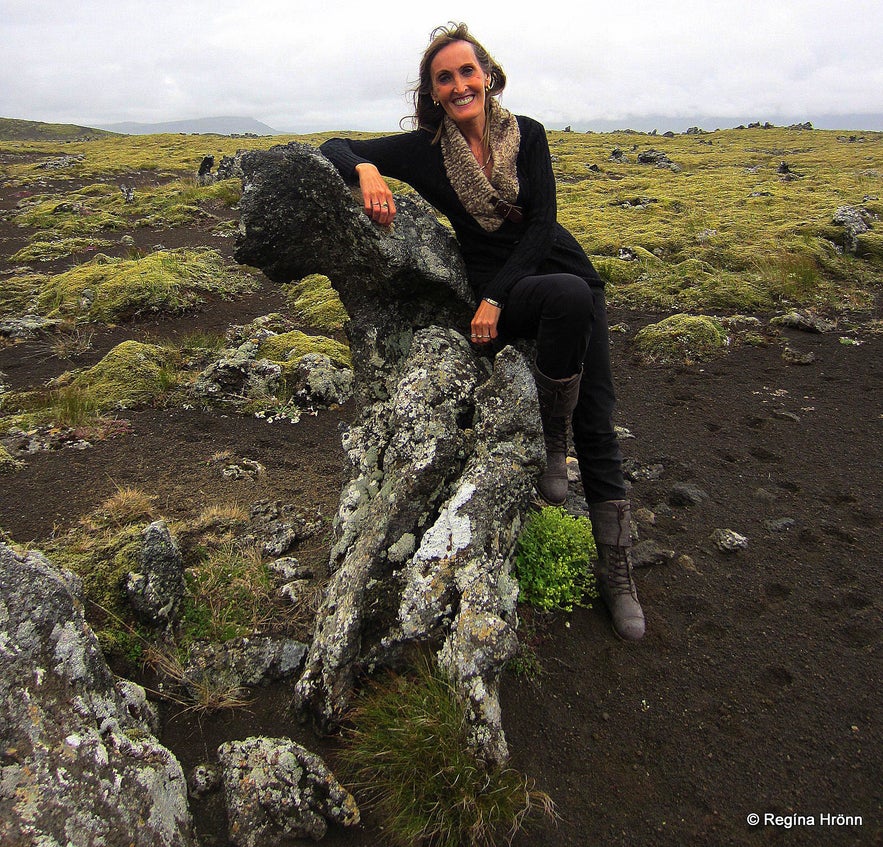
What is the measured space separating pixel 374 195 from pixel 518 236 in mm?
1230

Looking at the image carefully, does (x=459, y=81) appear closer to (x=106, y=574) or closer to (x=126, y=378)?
(x=106, y=574)

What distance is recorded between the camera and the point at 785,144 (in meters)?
54.1

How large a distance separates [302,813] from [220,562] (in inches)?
99.7

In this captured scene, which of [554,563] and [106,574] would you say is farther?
[554,563]

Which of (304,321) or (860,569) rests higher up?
(304,321)

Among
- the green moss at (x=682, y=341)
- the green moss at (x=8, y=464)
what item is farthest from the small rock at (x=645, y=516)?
the green moss at (x=8, y=464)

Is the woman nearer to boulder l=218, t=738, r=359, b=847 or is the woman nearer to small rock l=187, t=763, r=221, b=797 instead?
boulder l=218, t=738, r=359, b=847

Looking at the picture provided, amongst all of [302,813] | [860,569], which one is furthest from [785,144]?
[302,813]

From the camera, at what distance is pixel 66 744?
2812 millimetres

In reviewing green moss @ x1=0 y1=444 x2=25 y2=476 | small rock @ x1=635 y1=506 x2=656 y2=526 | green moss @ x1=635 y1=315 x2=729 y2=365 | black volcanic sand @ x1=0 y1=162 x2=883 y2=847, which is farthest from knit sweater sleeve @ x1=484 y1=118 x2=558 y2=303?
green moss @ x1=635 y1=315 x2=729 y2=365

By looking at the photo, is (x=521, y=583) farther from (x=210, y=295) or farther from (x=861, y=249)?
(x=861, y=249)

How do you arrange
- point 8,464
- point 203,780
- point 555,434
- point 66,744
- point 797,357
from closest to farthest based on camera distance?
point 66,744 → point 203,780 → point 555,434 → point 8,464 → point 797,357

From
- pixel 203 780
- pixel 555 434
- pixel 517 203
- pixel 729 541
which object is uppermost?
pixel 517 203

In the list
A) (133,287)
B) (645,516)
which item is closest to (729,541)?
(645,516)
